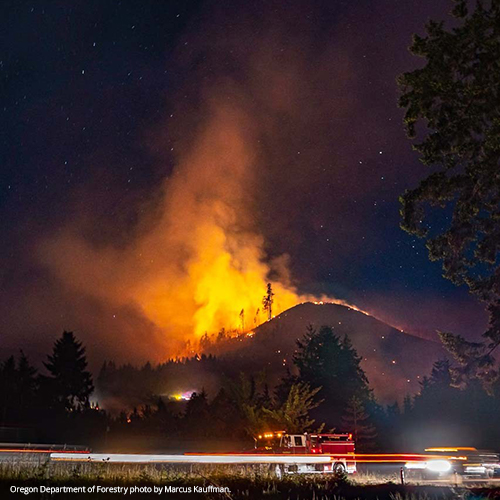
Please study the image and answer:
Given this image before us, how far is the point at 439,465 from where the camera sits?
25797 mm

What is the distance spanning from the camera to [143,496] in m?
14.2

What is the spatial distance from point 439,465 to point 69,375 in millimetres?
88334

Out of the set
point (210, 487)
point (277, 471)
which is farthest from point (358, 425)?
point (210, 487)

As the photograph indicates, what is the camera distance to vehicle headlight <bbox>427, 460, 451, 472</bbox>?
1003 inches

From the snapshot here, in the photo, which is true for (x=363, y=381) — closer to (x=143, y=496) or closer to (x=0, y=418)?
(x=0, y=418)

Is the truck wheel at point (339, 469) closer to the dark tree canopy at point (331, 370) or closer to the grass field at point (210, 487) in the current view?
the grass field at point (210, 487)

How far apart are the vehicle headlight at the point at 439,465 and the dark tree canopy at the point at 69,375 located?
8367 centimetres

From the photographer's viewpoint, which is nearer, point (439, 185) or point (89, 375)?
point (439, 185)

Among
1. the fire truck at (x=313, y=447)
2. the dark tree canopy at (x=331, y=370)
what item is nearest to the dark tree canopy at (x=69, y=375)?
the dark tree canopy at (x=331, y=370)

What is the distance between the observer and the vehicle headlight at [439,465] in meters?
25.5

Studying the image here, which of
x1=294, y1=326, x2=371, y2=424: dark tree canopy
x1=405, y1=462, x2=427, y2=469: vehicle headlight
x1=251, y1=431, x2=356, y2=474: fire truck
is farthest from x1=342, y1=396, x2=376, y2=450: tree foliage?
x1=405, y1=462, x2=427, y2=469: vehicle headlight

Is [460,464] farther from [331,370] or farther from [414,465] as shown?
[331,370]

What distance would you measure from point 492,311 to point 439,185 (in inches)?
362

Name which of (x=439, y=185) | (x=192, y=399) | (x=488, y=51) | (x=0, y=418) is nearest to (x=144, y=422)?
(x=192, y=399)
